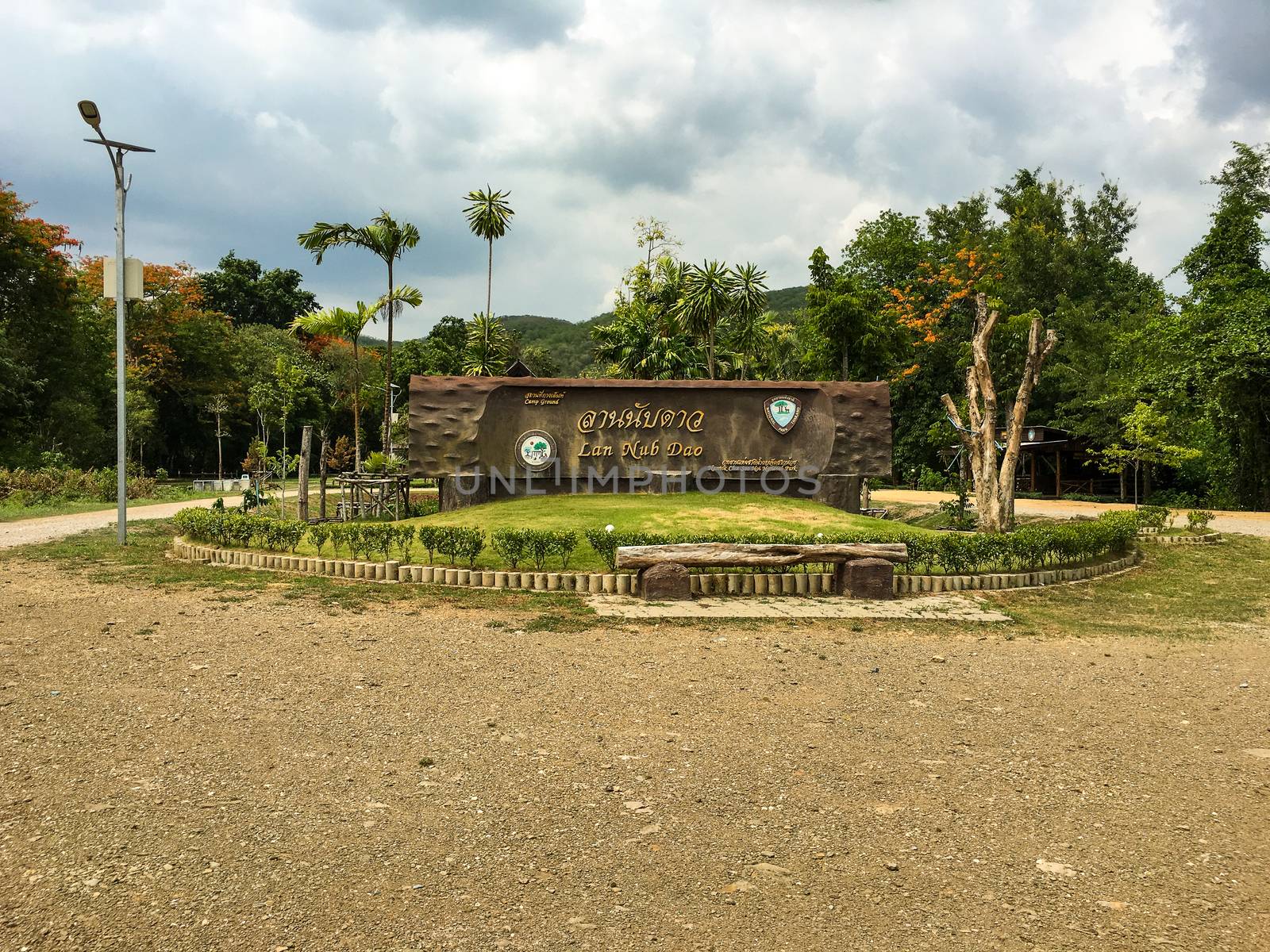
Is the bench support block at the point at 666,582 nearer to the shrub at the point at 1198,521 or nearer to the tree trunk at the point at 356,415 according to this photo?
the tree trunk at the point at 356,415

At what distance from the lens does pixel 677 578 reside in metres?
11.0

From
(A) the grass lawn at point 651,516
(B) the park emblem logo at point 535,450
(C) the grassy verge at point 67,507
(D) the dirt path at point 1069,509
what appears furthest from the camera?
(D) the dirt path at point 1069,509

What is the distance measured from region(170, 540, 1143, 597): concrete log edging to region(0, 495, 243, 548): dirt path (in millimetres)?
6033

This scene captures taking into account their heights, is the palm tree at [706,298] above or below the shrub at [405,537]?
above

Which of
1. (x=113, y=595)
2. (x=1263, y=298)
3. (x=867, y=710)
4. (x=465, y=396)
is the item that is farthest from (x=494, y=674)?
(x=1263, y=298)

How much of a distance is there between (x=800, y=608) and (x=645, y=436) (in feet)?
30.6

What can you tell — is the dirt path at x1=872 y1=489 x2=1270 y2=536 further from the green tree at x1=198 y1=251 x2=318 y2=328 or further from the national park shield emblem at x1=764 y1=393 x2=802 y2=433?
the green tree at x1=198 y1=251 x2=318 y2=328

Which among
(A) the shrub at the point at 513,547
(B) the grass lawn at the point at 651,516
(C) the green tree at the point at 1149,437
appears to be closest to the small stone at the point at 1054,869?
(A) the shrub at the point at 513,547

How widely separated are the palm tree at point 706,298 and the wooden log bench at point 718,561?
20967mm

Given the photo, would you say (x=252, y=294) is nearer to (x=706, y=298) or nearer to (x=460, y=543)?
(x=706, y=298)

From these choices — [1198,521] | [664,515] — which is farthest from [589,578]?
[1198,521]

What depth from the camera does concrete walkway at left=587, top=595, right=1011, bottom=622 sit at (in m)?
10.0

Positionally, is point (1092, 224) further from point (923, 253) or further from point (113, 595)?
point (113, 595)

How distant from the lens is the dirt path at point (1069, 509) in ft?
72.9
